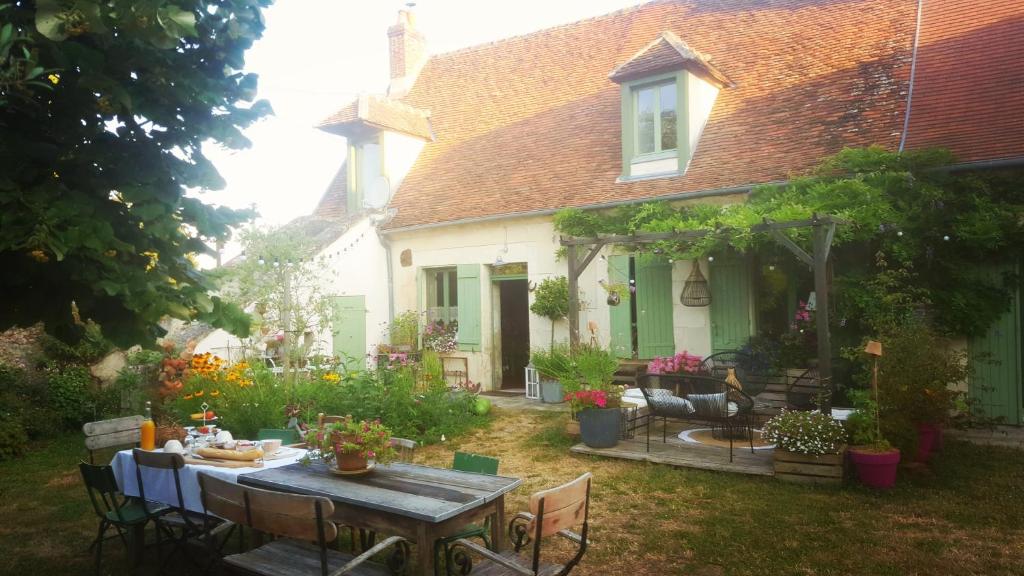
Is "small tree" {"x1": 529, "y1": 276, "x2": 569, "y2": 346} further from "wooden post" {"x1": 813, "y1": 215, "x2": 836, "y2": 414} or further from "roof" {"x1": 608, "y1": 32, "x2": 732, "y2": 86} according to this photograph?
"wooden post" {"x1": 813, "y1": 215, "x2": 836, "y2": 414}

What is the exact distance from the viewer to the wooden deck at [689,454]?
20.9 feet

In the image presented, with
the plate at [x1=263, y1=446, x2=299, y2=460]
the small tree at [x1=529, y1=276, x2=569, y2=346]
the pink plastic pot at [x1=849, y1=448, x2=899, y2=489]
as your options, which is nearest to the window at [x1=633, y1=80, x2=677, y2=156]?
the small tree at [x1=529, y1=276, x2=569, y2=346]

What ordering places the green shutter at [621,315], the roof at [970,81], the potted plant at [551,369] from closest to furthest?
the roof at [970,81] → the potted plant at [551,369] → the green shutter at [621,315]

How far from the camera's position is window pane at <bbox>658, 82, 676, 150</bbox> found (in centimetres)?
1042

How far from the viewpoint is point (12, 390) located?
30.3 feet

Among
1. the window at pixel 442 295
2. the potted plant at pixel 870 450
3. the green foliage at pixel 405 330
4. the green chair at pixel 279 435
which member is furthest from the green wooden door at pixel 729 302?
the green chair at pixel 279 435

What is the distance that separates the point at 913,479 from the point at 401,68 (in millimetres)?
13198

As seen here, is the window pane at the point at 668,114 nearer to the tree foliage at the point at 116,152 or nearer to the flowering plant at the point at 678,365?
the flowering plant at the point at 678,365

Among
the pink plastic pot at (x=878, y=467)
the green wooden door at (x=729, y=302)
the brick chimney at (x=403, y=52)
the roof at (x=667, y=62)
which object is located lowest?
the pink plastic pot at (x=878, y=467)

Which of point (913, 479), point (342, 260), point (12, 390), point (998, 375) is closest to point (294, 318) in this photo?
point (342, 260)

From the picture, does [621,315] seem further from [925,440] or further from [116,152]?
[116,152]

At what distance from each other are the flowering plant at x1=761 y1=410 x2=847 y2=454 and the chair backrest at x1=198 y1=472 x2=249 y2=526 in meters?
4.52

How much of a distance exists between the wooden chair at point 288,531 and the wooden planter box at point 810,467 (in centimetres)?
381

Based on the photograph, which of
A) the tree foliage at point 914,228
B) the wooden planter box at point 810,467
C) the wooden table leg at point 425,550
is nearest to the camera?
the wooden table leg at point 425,550
